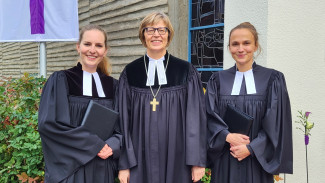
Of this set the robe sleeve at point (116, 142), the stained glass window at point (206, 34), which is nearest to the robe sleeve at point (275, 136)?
the robe sleeve at point (116, 142)

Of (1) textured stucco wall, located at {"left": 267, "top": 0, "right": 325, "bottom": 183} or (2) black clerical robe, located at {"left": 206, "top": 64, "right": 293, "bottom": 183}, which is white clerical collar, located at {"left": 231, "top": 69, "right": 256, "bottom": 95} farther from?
(1) textured stucco wall, located at {"left": 267, "top": 0, "right": 325, "bottom": 183}

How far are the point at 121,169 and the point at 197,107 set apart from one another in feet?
2.57

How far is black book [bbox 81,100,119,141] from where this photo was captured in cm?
249

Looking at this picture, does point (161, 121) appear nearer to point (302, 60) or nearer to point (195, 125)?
point (195, 125)

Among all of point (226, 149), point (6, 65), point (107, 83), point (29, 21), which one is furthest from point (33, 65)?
point (226, 149)

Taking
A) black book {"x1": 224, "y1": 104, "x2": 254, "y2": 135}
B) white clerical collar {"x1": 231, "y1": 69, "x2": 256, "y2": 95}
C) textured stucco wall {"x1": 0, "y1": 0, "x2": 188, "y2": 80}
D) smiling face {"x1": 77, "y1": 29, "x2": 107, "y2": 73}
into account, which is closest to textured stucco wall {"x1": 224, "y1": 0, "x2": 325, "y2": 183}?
textured stucco wall {"x1": 0, "y1": 0, "x2": 188, "y2": 80}

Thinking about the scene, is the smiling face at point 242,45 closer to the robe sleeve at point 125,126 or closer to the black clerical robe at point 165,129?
the black clerical robe at point 165,129

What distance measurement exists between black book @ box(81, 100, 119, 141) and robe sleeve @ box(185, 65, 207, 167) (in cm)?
58

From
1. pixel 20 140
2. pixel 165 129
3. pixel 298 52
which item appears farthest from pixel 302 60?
pixel 20 140

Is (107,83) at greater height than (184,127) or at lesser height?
greater

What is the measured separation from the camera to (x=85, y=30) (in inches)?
106

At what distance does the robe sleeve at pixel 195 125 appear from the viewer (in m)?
2.57

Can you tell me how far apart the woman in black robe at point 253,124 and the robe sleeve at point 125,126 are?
24.9 inches

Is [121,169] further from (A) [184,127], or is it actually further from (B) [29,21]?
(B) [29,21]
